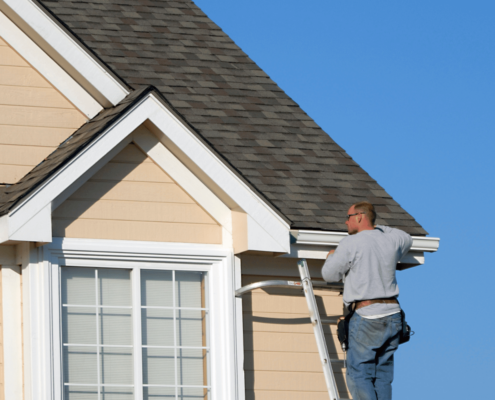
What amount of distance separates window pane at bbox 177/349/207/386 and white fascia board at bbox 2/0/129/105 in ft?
8.89

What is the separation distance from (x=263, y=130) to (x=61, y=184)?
3165 mm

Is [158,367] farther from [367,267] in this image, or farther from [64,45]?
[64,45]

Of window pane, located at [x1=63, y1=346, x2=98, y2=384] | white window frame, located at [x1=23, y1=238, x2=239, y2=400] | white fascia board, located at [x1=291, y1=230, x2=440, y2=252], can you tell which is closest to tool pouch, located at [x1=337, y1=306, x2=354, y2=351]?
→ white window frame, located at [x1=23, y1=238, x2=239, y2=400]

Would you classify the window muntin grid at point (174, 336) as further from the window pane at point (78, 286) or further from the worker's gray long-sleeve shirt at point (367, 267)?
the worker's gray long-sleeve shirt at point (367, 267)

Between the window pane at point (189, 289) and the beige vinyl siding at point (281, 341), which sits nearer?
the window pane at point (189, 289)

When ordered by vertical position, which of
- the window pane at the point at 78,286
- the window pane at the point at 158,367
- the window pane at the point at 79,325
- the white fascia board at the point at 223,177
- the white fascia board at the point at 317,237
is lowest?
the window pane at the point at 158,367

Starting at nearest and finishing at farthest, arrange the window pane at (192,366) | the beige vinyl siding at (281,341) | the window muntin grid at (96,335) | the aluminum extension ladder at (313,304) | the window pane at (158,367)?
the aluminum extension ladder at (313,304) < the window muntin grid at (96,335) < the window pane at (158,367) < the window pane at (192,366) < the beige vinyl siding at (281,341)

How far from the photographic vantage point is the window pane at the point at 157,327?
7.90m

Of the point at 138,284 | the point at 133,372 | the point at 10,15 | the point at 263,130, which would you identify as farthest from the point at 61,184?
the point at 263,130

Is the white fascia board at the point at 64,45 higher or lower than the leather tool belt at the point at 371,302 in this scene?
higher

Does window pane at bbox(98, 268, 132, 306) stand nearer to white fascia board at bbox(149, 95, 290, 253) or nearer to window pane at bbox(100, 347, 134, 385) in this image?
window pane at bbox(100, 347, 134, 385)

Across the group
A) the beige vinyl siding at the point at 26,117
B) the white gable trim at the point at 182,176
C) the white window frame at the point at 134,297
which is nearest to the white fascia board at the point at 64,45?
the beige vinyl siding at the point at 26,117

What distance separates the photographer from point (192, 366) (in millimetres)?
8047

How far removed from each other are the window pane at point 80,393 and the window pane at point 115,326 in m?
0.42
